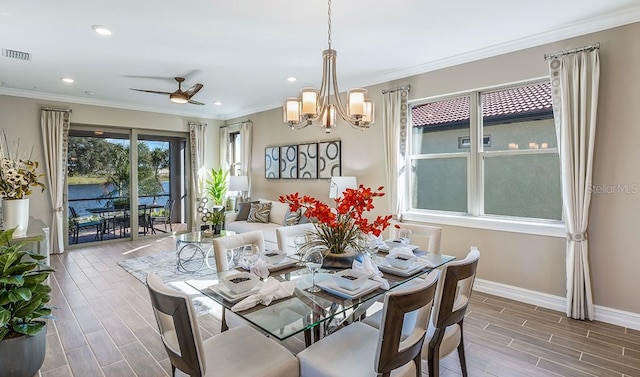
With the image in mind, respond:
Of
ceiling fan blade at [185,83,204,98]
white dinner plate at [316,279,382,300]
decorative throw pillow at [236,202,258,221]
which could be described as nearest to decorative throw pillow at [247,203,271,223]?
decorative throw pillow at [236,202,258,221]

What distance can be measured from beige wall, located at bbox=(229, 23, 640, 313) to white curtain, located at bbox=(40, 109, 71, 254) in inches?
220

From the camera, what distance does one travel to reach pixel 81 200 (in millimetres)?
6273

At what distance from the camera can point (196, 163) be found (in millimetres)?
7398

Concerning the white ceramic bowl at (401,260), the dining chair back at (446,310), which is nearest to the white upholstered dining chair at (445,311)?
the dining chair back at (446,310)

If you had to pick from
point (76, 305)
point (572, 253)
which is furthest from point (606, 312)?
point (76, 305)

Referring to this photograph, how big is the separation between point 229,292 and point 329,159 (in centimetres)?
389

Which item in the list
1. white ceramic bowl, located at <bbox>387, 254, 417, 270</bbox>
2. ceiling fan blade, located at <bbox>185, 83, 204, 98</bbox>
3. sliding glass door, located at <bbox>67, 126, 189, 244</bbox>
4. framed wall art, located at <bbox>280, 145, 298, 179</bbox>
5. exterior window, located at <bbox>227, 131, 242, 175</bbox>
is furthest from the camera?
exterior window, located at <bbox>227, 131, 242, 175</bbox>

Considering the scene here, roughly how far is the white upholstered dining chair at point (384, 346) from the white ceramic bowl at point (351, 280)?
0.98ft

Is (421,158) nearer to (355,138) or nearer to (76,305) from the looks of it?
(355,138)

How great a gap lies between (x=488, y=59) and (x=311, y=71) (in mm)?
2200

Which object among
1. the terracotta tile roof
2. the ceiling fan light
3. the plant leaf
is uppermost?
the ceiling fan light

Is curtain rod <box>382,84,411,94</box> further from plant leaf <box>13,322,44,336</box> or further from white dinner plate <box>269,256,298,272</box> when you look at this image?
plant leaf <box>13,322,44,336</box>

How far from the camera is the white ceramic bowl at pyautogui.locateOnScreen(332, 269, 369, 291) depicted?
1.87 m

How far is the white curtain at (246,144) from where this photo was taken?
705 cm
